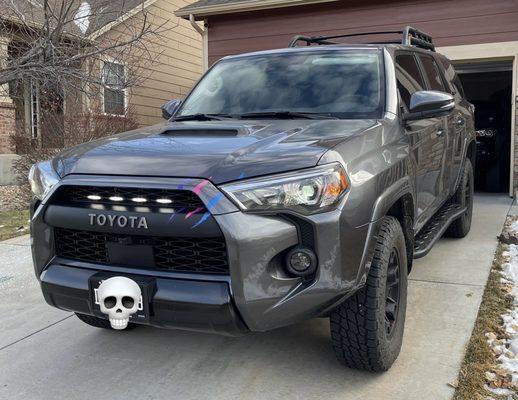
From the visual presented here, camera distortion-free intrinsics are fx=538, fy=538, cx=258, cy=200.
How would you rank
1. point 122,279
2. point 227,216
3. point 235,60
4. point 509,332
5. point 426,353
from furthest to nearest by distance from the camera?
point 235,60
point 509,332
point 426,353
point 122,279
point 227,216

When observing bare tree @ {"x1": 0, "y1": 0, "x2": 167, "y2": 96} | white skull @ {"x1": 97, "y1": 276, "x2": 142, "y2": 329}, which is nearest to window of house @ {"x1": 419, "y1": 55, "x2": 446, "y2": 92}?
white skull @ {"x1": 97, "y1": 276, "x2": 142, "y2": 329}

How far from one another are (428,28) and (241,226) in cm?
827

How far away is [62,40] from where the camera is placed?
328 inches

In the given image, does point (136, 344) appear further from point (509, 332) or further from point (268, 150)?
point (509, 332)

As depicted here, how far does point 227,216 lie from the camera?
7.81 ft

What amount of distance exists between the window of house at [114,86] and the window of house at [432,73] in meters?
5.13

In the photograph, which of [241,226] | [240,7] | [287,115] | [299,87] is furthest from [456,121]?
[240,7]

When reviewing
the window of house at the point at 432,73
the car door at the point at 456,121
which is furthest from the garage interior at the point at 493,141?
the window of house at the point at 432,73

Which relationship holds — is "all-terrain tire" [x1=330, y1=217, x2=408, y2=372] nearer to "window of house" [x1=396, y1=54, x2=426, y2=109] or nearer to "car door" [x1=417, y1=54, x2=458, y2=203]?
"window of house" [x1=396, y1=54, x2=426, y2=109]

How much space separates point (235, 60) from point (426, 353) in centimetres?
273

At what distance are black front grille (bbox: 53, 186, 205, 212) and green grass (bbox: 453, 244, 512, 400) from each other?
5.59 feet

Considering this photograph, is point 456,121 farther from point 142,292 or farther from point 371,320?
point 142,292

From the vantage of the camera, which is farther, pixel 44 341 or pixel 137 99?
pixel 137 99

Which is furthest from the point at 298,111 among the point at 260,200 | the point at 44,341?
the point at 44,341
